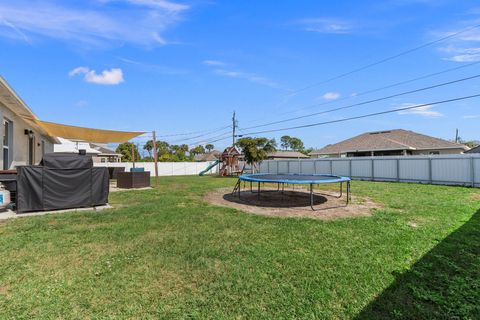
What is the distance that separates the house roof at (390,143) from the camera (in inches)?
869

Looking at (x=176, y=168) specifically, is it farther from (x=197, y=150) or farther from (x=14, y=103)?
(x=197, y=150)

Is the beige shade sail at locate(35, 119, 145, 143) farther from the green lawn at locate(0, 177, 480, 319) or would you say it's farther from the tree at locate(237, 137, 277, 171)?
the tree at locate(237, 137, 277, 171)

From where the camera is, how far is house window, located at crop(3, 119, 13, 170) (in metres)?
8.97

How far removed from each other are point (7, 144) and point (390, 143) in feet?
87.0

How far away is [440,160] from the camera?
45.5ft

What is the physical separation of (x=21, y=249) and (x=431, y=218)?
7.98m

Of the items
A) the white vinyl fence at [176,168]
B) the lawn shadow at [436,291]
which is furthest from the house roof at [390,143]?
the lawn shadow at [436,291]

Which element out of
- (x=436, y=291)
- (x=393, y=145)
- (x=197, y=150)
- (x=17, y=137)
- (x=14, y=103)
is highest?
(x=197, y=150)

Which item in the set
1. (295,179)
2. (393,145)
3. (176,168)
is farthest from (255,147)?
(295,179)

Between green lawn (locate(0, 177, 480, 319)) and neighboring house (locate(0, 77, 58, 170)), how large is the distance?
13.6 ft

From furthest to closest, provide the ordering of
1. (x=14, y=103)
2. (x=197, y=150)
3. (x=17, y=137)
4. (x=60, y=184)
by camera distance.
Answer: (x=197, y=150) < (x=17, y=137) < (x=14, y=103) < (x=60, y=184)

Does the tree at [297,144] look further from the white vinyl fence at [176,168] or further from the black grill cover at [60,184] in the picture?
the black grill cover at [60,184]

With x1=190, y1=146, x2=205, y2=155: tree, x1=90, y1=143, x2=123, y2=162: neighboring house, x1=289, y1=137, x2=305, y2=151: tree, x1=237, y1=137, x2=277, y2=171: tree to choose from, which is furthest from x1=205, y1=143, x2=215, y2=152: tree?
x1=237, y1=137, x2=277, y2=171: tree

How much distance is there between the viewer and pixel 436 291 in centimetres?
268
